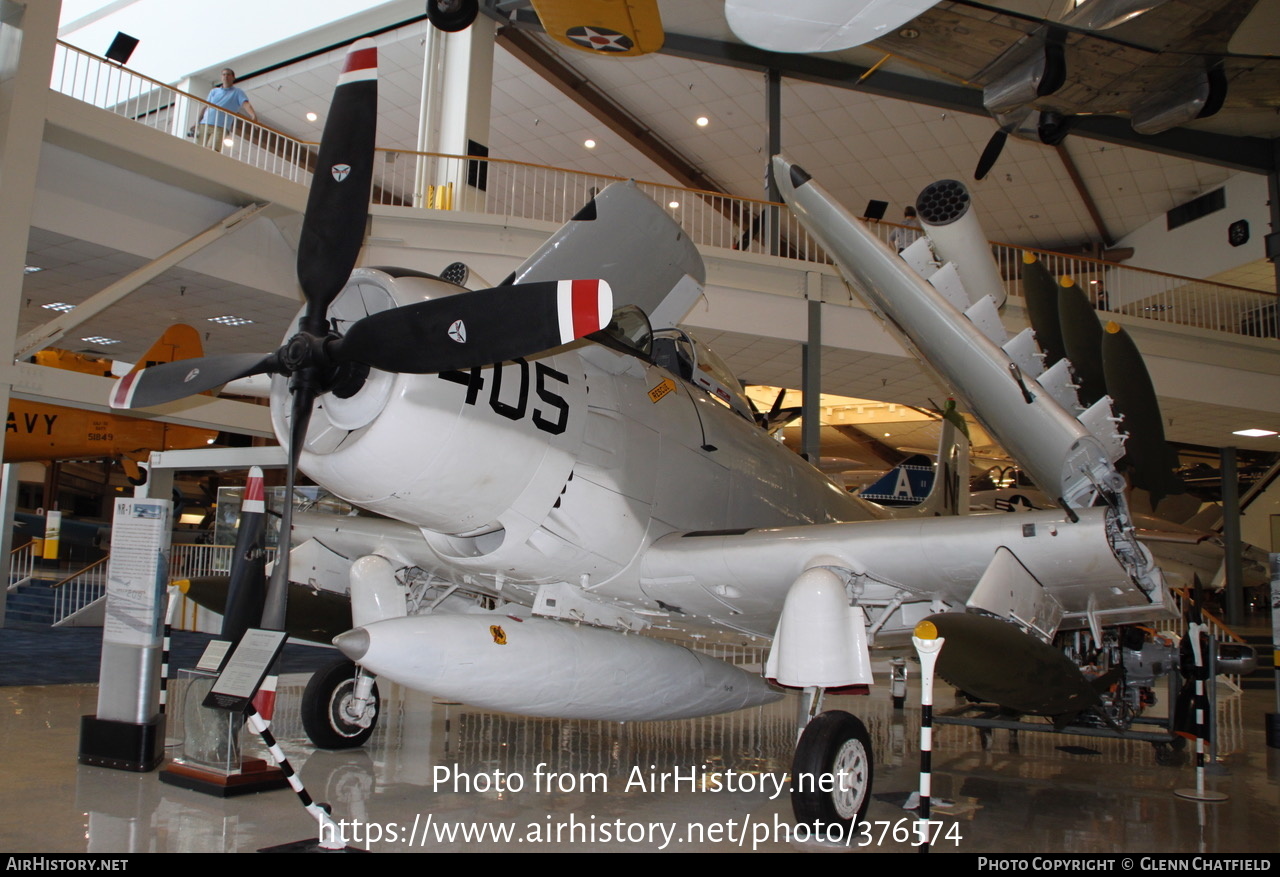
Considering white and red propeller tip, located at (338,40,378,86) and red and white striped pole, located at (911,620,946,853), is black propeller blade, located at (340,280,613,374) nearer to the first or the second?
white and red propeller tip, located at (338,40,378,86)

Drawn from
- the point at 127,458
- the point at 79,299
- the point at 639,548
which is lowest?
the point at 639,548

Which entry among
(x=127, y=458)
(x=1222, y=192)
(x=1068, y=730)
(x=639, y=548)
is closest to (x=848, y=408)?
(x=1222, y=192)

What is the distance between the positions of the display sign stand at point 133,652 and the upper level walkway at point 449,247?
19.3 ft

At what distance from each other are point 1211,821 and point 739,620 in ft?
8.71

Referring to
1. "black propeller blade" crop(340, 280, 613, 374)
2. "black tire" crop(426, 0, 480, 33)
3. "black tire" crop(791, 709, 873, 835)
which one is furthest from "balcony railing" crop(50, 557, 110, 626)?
"black tire" crop(791, 709, 873, 835)

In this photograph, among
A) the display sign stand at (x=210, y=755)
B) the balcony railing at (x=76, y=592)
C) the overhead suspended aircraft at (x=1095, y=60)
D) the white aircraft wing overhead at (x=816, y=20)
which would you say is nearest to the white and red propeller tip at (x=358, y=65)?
the white aircraft wing overhead at (x=816, y=20)

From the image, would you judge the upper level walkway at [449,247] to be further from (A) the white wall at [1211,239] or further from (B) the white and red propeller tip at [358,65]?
(B) the white and red propeller tip at [358,65]

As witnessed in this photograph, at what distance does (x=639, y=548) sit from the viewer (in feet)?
15.8

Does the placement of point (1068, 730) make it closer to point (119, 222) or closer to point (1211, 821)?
point (1211, 821)

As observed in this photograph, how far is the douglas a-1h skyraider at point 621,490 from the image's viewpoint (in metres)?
3.86

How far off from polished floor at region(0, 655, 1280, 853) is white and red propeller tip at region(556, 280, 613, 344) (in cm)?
219

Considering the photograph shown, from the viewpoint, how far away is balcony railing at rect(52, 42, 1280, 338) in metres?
13.1

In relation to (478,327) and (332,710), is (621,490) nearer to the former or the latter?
(478,327)

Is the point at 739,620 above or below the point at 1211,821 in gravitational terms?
above
